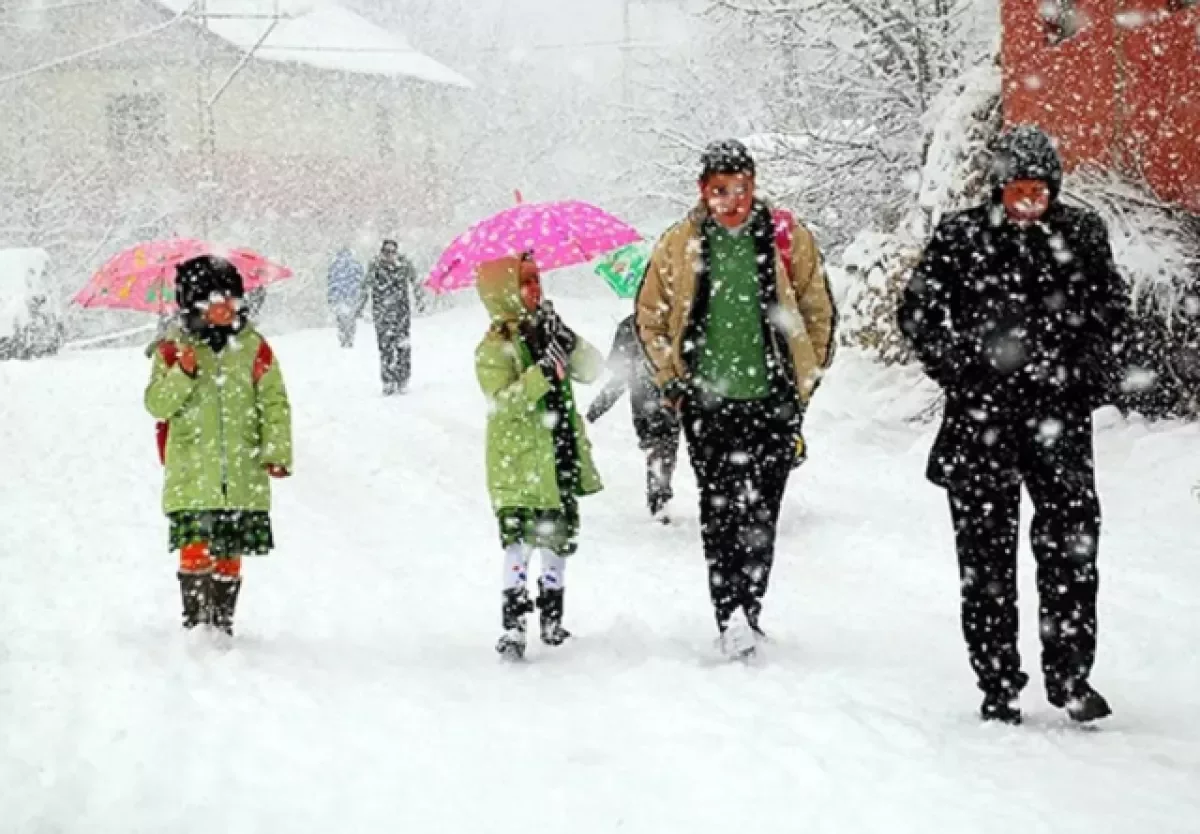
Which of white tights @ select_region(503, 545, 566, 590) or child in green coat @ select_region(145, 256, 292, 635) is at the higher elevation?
child in green coat @ select_region(145, 256, 292, 635)

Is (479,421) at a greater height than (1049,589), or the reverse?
(1049,589)

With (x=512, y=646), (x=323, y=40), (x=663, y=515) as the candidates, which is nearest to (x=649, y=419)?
(x=663, y=515)

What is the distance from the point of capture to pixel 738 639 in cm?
573

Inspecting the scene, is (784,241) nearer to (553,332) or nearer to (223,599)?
(553,332)

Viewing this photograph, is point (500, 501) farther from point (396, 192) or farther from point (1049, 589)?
point (396, 192)

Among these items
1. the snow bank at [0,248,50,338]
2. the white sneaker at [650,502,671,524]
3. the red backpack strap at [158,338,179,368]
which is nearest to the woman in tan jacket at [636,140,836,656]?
the red backpack strap at [158,338,179,368]

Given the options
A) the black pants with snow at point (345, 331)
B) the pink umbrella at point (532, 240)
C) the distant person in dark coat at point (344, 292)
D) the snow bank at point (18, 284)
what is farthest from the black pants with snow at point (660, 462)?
the snow bank at point (18, 284)

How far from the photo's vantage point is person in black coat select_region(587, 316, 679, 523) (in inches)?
368

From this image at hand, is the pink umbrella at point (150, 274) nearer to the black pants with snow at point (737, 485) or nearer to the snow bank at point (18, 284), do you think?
the black pants with snow at point (737, 485)

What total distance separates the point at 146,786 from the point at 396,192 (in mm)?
45431

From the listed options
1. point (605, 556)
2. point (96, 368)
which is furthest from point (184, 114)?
point (605, 556)

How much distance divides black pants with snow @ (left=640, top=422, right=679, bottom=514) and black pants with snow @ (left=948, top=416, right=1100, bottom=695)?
14.8ft

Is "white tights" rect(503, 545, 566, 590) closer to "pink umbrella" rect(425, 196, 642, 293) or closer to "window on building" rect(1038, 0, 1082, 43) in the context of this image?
"pink umbrella" rect(425, 196, 642, 293)

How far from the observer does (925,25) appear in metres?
16.6
